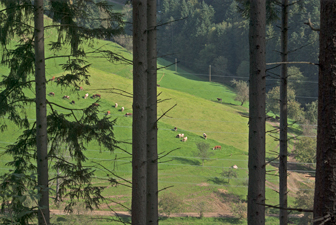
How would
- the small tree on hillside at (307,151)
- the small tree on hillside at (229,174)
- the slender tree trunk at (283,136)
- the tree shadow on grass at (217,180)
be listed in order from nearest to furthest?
the slender tree trunk at (283,136), the tree shadow on grass at (217,180), the small tree on hillside at (229,174), the small tree on hillside at (307,151)

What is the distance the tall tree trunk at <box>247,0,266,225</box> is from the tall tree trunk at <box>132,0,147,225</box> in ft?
4.66

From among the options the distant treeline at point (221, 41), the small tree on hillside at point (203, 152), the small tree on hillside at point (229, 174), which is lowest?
the small tree on hillside at point (229, 174)

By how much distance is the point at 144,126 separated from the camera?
408 centimetres

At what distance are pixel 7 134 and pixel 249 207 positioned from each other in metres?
32.1

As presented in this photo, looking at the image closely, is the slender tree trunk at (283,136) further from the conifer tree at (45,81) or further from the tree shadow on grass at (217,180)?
the tree shadow on grass at (217,180)

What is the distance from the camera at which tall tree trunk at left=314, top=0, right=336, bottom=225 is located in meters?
2.49

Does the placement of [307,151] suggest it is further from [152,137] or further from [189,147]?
[152,137]

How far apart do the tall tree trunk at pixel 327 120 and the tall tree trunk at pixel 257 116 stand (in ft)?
5.31

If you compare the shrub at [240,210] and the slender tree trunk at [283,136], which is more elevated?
the slender tree trunk at [283,136]

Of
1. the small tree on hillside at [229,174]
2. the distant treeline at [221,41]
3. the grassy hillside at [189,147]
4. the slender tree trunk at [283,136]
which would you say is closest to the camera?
the slender tree trunk at [283,136]

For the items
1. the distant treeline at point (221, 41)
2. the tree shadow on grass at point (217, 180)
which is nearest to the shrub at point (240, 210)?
the tree shadow on grass at point (217, 180)

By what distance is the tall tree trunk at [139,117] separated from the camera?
13.2ft

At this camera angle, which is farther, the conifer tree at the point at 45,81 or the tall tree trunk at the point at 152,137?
the conifer tree at the point at 45,81

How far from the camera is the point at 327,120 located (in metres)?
2.54
